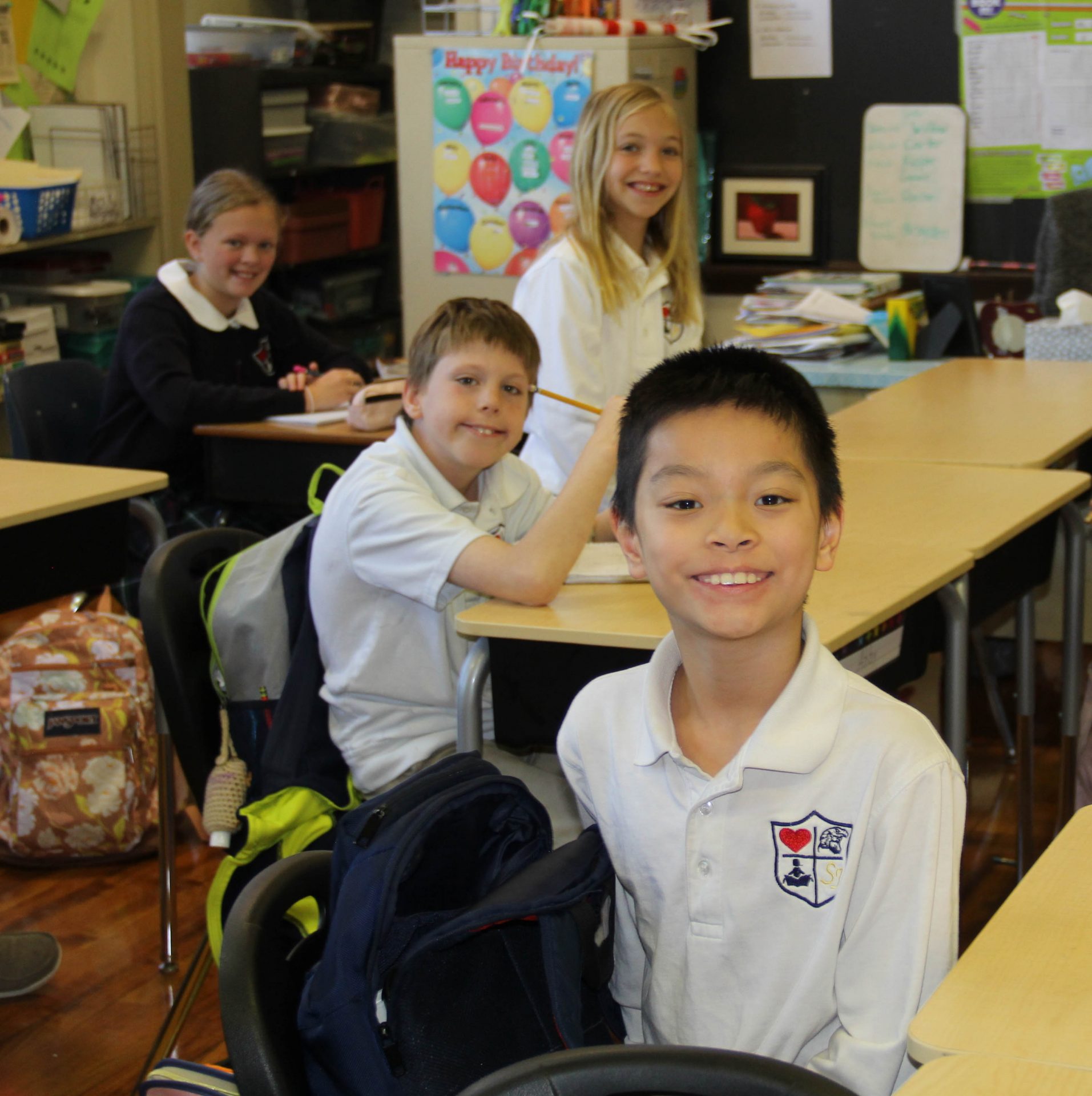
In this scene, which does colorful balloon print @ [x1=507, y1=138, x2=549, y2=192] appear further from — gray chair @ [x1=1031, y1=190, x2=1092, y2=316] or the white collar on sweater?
gray chair @ [x1=1031, y1=190, x2=1092, y2=316]

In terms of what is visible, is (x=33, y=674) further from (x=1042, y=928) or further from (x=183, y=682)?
(x=1042, y=928)

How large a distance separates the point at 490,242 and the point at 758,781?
3.22 m

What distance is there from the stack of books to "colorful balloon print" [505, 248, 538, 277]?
2.09ft

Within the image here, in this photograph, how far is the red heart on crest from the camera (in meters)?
1.16

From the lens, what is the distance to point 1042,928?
101cm

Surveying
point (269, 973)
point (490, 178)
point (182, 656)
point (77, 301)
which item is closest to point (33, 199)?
point (77, 301)

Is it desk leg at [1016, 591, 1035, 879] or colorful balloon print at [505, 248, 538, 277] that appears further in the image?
colorful balloon print at [505, 248, 538, 277]

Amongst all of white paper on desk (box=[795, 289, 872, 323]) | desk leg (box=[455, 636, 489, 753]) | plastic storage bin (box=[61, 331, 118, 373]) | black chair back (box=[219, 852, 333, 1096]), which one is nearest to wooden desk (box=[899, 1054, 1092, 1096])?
black chair back (box=[219, 852, 333, 1096])

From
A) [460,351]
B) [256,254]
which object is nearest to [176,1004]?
[460,351]

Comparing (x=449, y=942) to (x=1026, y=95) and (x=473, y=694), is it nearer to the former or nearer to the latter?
(x=473, y=694)

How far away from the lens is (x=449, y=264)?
4.29m

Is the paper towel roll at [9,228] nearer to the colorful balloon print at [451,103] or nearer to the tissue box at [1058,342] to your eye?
the colorful balloon print at [451,103]

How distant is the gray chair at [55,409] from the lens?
294 cm

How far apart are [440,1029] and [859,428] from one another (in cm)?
190
